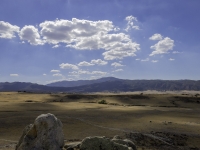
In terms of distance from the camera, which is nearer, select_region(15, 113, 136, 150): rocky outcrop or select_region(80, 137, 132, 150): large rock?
select_region(15, 113, 136, 150): rocky outcrop

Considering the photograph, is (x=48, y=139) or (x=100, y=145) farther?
(x=100, y=145)

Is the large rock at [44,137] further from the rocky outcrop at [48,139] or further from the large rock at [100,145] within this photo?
the large rock at [100,145]

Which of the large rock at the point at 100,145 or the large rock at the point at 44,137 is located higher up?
the large rock at the point at 44,137

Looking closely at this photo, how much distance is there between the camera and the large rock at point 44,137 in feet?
39.2

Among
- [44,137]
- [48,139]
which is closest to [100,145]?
[48,139]

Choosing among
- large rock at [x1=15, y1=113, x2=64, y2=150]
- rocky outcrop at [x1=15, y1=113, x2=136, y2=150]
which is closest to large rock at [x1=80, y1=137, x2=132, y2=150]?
rocky outcrop at [x1=15, y1=113, x2=136, y2=150]

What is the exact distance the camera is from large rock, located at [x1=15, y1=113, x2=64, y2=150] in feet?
39.2

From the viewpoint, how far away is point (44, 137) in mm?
12047

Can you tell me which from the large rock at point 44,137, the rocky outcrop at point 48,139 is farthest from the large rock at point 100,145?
the large rock at point 44,137

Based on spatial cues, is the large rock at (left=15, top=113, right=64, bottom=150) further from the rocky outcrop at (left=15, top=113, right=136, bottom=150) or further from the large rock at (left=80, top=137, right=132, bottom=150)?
the large rock at (left=80, top=137, right=132, bottom=150)

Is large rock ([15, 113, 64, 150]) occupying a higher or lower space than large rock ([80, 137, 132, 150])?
higher

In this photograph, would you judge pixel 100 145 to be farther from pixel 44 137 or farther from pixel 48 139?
pixel 44 137

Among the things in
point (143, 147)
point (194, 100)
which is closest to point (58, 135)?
point (143, 147)

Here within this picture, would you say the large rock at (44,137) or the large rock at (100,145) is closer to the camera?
the large rock at (44,137)
